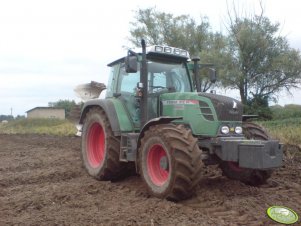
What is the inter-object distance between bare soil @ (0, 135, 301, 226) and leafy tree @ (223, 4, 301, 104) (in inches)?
871

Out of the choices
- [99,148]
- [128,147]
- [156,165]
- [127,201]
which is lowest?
[127,201]

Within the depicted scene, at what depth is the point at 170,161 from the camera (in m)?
5.62

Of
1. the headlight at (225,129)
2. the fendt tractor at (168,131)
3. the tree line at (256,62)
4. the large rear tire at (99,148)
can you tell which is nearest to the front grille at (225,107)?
the fendt tractor at (168,131)

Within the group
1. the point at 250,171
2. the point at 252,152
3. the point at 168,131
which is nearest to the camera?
the point at 252,152

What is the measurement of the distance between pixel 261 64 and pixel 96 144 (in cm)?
2363

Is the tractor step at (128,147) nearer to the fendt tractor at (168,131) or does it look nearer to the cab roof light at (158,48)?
the fendt tractor at (168,131)

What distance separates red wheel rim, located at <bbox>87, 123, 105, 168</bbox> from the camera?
8.05 meters

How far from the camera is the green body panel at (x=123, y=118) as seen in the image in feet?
23.2

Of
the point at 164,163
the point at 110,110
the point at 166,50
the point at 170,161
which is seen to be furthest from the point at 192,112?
the point at 110,110

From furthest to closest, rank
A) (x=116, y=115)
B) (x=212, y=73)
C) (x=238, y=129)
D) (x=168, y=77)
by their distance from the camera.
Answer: (x=212, y=73) < (x=168, y=77) < (x=116, y=115) < (x=238, y=129)

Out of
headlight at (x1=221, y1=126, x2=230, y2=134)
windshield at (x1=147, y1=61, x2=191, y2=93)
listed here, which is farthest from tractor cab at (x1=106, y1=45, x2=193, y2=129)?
headlight at (x1=221, y1=126, x2=230, y2=134)

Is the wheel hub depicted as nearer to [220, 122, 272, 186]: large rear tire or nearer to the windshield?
[220, 122, 272, 186]: large rear tire

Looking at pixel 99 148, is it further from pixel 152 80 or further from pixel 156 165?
pixel 156 165

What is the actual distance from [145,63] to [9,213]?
3.05 m
